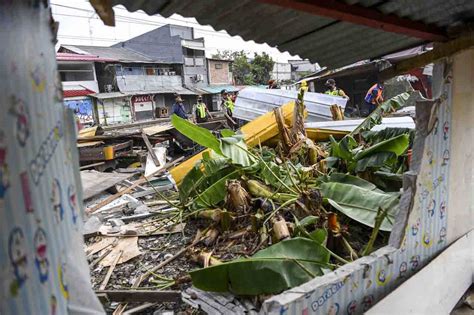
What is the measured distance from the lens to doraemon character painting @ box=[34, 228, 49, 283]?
1.14 m

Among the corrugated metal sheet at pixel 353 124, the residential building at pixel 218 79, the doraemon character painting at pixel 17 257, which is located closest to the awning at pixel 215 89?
the residential building at pixel 218 79

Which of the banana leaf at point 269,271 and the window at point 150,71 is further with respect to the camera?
the window at point 150,71

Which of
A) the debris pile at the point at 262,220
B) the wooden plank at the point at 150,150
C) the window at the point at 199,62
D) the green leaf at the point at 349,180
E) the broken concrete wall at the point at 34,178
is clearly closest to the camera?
the broken concrete wall at the point at 34,178

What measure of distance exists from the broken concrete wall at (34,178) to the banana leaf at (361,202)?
2.55 m

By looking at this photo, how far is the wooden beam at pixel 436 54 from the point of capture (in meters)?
2.80

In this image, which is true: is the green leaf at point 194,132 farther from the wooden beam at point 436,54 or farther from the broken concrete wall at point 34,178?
the broken concrete wall at point 34,178

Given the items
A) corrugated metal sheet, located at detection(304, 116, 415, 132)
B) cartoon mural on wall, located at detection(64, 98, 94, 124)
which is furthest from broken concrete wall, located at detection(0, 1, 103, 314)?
cartoon mural on wall, located at detection(64, 98, 94, 124)

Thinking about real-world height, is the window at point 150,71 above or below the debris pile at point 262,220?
above

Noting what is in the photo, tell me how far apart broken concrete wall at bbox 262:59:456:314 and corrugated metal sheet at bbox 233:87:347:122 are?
6.21 metres

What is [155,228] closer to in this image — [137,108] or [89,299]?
[89,299]

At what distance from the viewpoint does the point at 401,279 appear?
2.96 metres

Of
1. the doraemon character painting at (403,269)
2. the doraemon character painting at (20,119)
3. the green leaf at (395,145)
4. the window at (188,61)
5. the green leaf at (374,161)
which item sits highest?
the window at (188,61)

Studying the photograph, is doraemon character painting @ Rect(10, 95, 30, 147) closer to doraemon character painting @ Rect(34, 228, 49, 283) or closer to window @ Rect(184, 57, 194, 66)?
doraemon character painting @ Rect(34, 228, 49, 283)

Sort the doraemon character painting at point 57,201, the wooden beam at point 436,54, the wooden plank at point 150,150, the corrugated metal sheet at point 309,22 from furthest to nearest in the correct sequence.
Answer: the wooden plank at point 150,150
the wooden beam at point 436,54
the corrugated metal sheet at point 309,22
the doraemon character painting at point 57,201
